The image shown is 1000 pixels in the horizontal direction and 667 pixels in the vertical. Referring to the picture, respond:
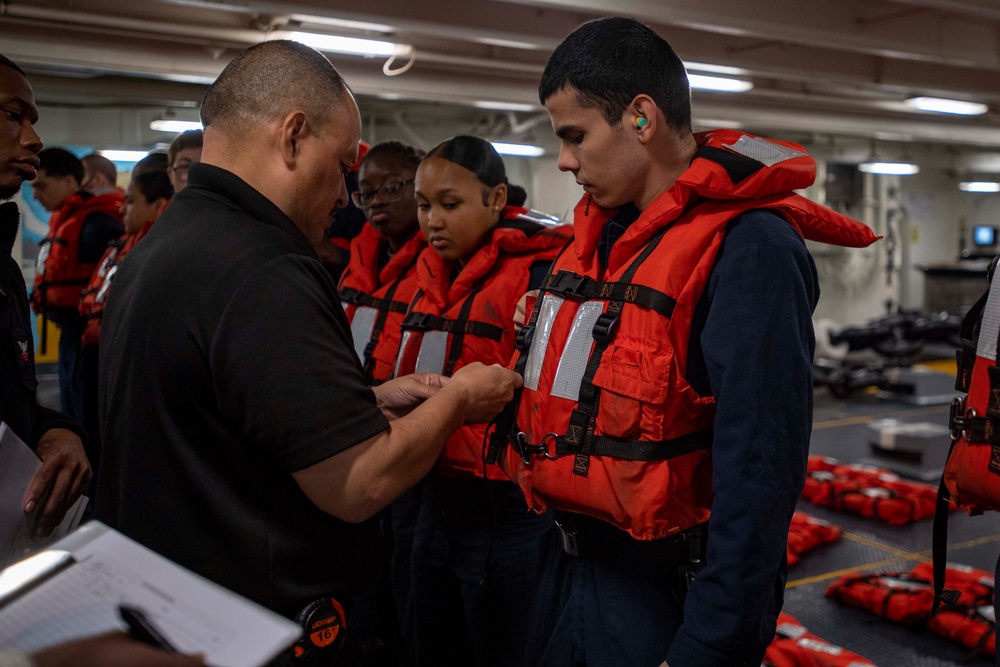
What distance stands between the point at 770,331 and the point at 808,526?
4.33m

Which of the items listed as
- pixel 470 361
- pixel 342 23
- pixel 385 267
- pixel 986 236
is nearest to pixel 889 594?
pixel 470 361

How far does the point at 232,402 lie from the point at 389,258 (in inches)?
93.7

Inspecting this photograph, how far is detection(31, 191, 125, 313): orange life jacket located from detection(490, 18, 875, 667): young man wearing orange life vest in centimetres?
530

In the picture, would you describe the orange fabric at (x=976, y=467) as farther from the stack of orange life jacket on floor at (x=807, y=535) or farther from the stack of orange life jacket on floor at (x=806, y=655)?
the stack of orange life jacket on floor at (x=807, y=535)

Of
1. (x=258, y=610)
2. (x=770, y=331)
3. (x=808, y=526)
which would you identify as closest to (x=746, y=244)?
(x=770, y=331)

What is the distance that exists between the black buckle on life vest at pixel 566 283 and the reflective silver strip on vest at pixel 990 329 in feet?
4.19

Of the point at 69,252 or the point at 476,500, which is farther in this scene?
the point at 69,252

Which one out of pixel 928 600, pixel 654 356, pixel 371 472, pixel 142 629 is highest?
pixel 654 356

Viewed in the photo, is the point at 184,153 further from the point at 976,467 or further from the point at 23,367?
the point at 976,467

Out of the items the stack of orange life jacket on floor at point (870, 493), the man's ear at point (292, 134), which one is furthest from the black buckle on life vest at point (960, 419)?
the stack of orange life jacket on floor at point (870, 493)

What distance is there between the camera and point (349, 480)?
1494 millimetres

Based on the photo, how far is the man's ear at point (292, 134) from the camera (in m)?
1.68

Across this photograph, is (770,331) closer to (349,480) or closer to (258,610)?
(349,480)

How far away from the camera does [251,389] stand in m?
1.44
